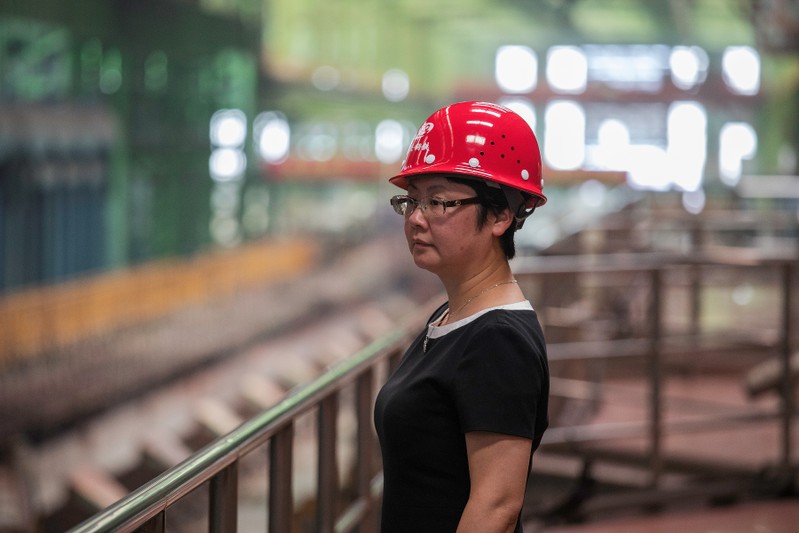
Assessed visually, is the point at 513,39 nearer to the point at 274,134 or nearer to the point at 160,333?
the point at 274,134

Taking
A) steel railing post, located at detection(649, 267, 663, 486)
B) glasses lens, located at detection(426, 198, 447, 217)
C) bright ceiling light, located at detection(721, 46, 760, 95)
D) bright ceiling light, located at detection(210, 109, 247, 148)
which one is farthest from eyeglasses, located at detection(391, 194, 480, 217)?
bright ceiling light, located at detection(721, 46, 760, 95)

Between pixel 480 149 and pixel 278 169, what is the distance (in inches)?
344

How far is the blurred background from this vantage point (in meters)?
5.14

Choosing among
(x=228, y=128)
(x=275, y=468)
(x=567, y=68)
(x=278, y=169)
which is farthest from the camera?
(x=567, y=68)

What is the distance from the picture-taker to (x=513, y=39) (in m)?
12.8

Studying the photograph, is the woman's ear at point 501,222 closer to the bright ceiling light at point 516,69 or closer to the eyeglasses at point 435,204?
the eyeglasses at point 435,204

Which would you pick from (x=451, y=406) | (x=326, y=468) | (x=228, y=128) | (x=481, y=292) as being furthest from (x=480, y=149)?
(x=228, y=128)

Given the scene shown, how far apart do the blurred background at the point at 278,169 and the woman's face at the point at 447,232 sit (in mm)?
1440

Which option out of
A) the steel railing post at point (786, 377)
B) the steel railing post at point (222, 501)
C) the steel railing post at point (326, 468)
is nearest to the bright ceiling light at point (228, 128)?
the steel railing post at point (786, 377)

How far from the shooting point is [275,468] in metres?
1.46

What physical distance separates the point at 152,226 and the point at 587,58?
7612mm

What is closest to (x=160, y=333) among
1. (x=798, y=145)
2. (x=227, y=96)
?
(x=227, y=96)

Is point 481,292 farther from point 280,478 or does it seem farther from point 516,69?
point 516,69

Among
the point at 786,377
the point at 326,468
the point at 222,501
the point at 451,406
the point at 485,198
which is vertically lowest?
the point at 786,377
